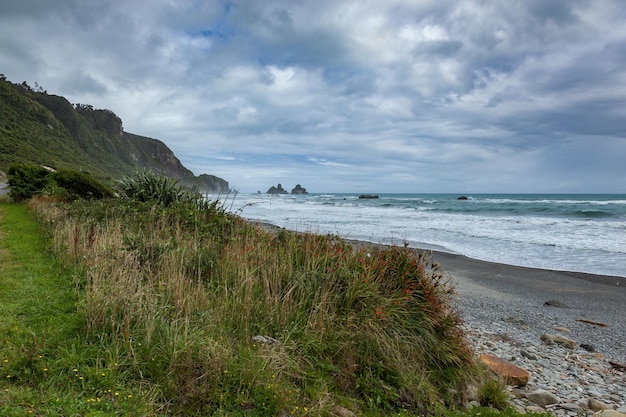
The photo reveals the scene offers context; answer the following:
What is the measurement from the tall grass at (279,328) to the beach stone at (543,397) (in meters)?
0.75

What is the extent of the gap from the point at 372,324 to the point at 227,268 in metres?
2.21

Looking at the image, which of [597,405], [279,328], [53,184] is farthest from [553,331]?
[53,184]

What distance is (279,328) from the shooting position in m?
4.62

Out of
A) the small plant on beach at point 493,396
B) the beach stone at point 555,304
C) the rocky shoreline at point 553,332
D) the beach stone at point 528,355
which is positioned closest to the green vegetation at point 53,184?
the rocky shoreline at point 553,332

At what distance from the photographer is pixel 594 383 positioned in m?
5.35

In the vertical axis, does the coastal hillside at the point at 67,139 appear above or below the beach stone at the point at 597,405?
above

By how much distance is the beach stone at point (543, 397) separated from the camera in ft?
15.3

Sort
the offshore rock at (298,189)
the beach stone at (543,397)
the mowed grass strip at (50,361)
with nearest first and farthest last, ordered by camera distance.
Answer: the mowed grass strip at (50,361) → the beach stone at (543,397) → the offshore rock at (298,189)

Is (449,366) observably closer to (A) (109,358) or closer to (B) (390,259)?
(B) (390,259)

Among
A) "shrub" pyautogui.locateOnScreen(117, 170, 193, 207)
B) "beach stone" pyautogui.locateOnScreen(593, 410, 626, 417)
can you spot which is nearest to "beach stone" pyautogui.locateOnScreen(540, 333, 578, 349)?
"beach stone" pyautogui.locateOnScreen(593, 410, 626, 417)

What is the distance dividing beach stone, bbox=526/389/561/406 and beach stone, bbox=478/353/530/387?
0.93 ft

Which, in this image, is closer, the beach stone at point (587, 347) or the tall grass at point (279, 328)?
the tall grass at point (279, 328)

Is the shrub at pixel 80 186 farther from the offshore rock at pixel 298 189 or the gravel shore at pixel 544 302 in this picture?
the offshore rock at pixel 298 189

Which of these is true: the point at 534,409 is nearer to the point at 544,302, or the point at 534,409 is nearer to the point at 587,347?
the point at 587,347
